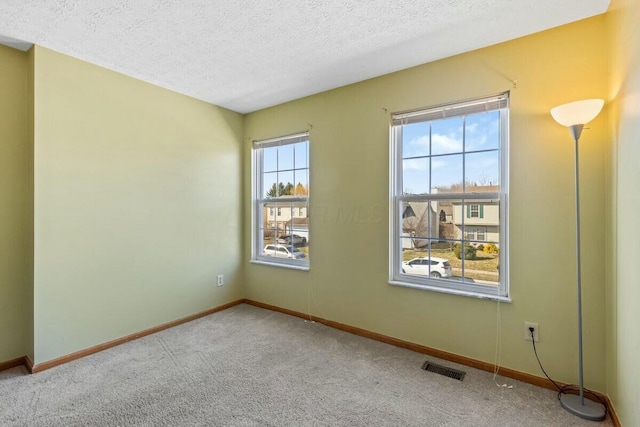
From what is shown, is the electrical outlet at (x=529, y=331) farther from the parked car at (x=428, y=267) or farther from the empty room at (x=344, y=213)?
the parked car at (x=428, y=267)

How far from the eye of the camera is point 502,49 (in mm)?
2156

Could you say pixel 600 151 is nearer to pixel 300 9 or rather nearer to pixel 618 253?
pixel 618 253

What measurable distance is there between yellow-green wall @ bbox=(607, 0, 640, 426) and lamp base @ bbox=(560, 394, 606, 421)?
10 cm

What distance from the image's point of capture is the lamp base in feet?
5.54

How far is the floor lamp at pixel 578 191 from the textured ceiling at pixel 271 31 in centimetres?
62

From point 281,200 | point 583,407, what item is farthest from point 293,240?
point 583,407

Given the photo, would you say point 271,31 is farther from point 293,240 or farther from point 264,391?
point 264,391

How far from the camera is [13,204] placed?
2.25 metres

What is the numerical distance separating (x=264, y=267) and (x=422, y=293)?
1.87m

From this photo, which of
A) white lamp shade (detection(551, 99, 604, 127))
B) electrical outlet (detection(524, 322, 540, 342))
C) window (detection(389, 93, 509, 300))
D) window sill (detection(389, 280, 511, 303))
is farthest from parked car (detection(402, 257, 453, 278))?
white lamp shade (detection(551, 99, 604, 127))

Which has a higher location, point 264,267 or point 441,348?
point 264,267

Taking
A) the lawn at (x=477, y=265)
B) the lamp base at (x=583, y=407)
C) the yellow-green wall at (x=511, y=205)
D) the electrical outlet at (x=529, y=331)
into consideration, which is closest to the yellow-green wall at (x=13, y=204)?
the yellow-green wall at (x=511, y=205)

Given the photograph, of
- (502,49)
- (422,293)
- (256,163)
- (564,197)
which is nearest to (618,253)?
(564,197)

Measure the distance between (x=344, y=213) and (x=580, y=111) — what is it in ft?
6.01
